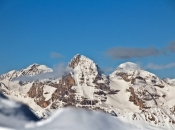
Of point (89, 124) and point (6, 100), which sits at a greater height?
point (6, 100)

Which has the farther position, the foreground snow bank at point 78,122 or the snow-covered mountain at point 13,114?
the snow-covered mountain at point 13,114

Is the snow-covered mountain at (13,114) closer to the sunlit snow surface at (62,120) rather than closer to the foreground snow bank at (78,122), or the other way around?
the sunlit snow surface at (62,120)

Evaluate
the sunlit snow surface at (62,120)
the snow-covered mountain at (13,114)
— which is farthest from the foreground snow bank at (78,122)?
the snow-covered mountain at (13,114)

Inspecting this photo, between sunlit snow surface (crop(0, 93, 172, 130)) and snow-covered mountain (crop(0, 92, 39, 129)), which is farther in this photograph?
snow-covered mountain (crop(0, 92, 39, 129))

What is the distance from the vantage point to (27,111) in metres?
6.14

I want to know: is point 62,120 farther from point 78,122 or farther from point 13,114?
point 13,114

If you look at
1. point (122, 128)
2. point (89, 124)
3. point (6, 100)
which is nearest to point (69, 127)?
point (89, 124)

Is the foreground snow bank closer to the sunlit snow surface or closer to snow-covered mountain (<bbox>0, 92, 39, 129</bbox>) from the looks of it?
the sunlit snow surface

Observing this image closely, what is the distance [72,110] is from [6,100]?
3.22 ft

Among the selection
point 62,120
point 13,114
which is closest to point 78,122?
point 62,120

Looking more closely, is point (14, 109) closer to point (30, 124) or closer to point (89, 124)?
point (30, 124)

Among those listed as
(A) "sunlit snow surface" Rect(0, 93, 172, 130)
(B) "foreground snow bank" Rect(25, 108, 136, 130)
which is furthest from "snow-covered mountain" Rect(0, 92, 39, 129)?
(B) "foreground snow bank" Rect(25, 108, 136, 130)

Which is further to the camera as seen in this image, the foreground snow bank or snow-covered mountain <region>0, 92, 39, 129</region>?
snow-covered mountain <region>0, 92, 39, 129</region>

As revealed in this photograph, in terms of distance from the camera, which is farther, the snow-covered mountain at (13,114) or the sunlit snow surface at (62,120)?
the snow-covered mountain at (13,114)
